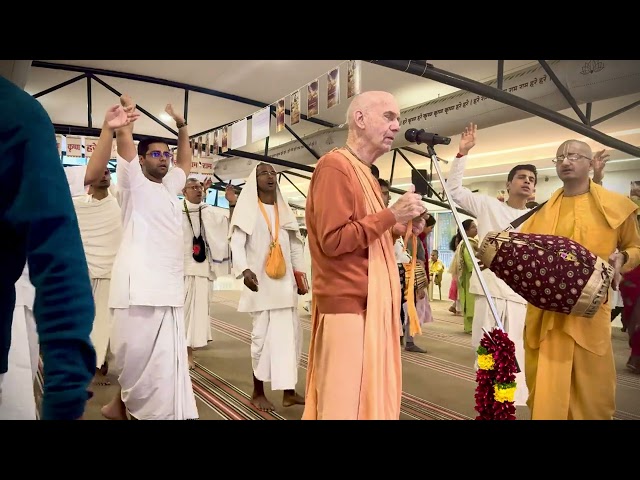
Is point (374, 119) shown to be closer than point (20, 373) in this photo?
No

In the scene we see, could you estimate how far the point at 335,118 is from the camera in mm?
7012

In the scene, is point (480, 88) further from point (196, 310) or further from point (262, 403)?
point (196, 310)

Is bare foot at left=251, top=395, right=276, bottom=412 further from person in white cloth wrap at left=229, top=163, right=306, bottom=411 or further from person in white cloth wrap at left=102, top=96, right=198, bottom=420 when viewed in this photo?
person in white cloth wrap at left=102, top=96, right=198, bottom=420

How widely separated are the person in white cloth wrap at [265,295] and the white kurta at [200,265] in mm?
1585

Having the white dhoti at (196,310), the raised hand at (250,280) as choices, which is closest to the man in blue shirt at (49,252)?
the raised hand at (250,280)

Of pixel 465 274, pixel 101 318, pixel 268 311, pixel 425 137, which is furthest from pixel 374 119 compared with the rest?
pixel 465 274

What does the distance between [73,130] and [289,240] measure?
183 inches

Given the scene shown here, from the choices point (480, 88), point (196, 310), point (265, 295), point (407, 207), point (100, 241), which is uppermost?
point (480, 88)

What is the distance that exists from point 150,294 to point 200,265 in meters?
2.56

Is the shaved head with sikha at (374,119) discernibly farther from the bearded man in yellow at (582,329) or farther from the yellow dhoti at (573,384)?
the yellow dhoti at (573,384)

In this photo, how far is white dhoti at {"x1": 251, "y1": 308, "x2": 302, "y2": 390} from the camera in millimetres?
3277

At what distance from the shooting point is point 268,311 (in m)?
3.39

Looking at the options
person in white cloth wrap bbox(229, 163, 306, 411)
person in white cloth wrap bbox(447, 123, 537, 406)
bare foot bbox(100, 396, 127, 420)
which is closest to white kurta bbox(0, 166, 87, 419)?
bare foot bbox(100, 396, 127, 420)
